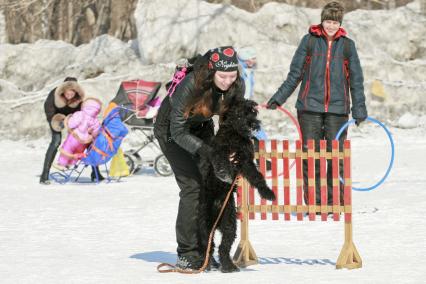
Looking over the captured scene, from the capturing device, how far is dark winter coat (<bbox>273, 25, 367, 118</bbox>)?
9.45m

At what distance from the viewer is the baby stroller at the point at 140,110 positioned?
13.9 meters

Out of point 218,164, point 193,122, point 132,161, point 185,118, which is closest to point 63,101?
point 132,161

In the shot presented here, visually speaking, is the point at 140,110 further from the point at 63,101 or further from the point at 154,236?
the point at 154,236

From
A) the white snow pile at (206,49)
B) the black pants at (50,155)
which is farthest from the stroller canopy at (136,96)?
the white snow pile at (206,49)

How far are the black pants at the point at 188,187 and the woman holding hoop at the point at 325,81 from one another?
2792mm

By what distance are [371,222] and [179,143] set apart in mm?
3153

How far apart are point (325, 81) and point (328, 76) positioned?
A: 6cm

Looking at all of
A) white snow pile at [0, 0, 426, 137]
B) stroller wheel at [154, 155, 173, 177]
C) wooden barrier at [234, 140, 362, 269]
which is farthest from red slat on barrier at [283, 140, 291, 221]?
white snow pile at [0, 0, 426, 137]

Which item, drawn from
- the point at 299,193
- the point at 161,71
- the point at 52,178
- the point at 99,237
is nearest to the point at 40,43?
the point at 161,71

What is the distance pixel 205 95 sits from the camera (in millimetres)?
6480

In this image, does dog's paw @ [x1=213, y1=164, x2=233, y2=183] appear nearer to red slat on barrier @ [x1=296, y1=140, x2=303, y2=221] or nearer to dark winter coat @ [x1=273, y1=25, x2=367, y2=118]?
red slat on barrier @ [x1=296, y1=140, x2=303, y2=221]

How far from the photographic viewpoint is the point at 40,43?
2177 centimetres

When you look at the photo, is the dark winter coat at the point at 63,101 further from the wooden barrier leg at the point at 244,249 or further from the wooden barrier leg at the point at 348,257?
the wooden barrier leg at the point at 348,257

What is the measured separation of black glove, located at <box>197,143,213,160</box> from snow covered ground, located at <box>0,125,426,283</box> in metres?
0.80
